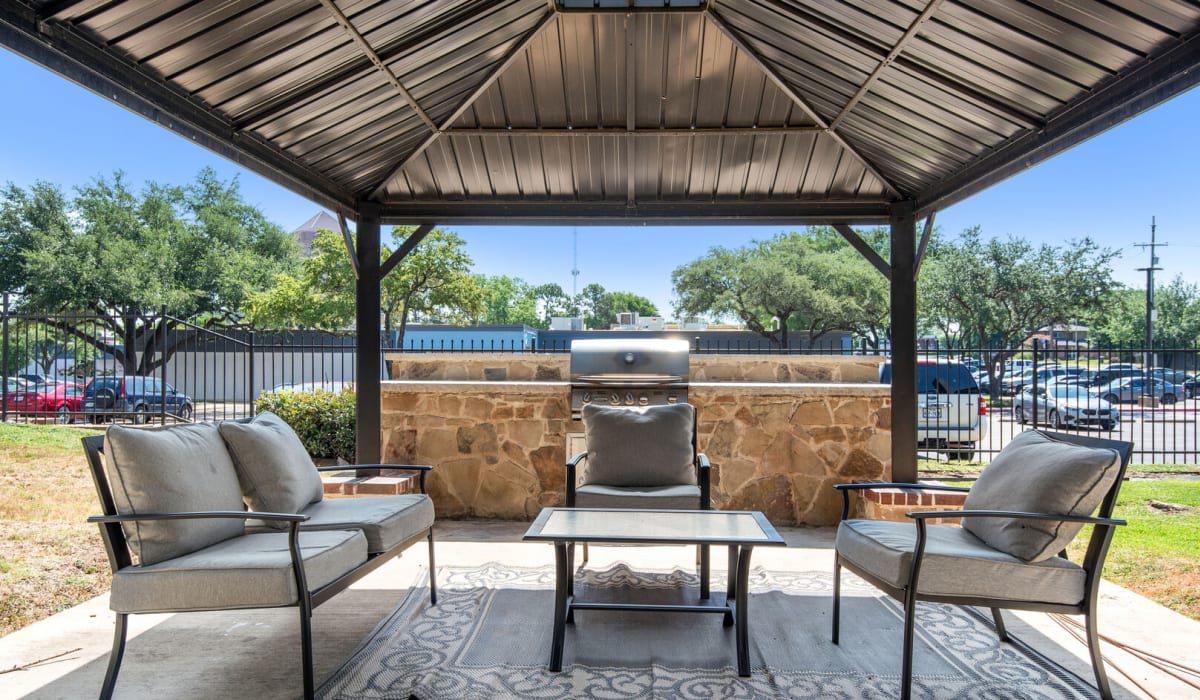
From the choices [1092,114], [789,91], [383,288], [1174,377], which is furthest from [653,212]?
[383,288]

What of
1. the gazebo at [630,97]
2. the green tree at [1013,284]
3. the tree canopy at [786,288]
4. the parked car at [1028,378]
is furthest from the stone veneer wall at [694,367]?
the green tree at [1013,284]

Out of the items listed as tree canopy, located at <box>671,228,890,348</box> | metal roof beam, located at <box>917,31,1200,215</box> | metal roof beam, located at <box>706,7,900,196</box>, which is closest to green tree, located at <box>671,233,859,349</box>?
tree canopy, located at <box>671,228,890,348</box>

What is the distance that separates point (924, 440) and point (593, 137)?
5719mm

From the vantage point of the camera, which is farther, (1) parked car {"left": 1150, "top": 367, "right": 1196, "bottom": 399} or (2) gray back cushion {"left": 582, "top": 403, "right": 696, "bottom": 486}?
(1) parked car {"left": 1150, "top": 367, "right": 1196, "bottom": 399}

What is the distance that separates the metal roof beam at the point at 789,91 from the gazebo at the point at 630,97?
0.05 ft

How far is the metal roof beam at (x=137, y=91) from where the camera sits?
1964 millimetres

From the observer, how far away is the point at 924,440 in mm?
7770

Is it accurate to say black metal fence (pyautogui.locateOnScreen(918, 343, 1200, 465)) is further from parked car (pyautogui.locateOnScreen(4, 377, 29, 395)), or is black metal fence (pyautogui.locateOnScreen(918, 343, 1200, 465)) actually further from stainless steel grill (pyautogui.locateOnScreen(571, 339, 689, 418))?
parked car (pyautogui.locateOnScreen(4, 377, 29, 395))

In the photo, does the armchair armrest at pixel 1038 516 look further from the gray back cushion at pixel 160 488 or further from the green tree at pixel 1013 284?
the green tree at pixel 1013 284

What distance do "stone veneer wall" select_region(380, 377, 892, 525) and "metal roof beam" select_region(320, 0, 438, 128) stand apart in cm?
207

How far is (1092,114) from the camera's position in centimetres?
270

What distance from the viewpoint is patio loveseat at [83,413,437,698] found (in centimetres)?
210

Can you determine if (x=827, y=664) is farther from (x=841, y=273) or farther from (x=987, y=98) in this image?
(x=841, y=273)

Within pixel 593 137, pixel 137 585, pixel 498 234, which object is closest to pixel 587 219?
pixel 593 137
